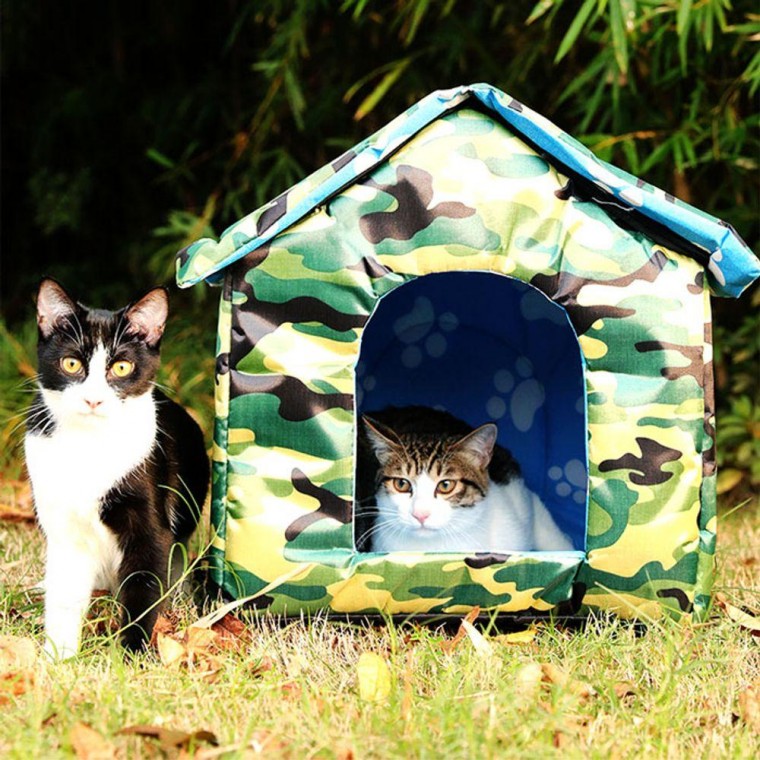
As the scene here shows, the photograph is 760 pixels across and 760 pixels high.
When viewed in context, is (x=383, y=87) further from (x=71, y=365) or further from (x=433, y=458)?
(x=71, y=365)

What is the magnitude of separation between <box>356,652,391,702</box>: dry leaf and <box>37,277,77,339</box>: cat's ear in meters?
0.83

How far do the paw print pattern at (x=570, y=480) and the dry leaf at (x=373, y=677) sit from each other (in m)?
0.99

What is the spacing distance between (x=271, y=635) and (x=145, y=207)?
2.70 meters

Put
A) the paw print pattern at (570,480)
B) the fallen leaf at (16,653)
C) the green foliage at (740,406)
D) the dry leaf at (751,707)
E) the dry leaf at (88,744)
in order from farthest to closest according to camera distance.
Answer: the green foliage at (740,406) → the paw print pattern at (570,480) → the fallen leaf at (16,653) → the dry leaf at (751,707) → the dry leaf at (88,744)

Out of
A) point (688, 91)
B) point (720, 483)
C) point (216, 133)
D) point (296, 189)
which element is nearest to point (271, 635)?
point (296, 189)

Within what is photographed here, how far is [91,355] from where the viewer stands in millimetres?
1794

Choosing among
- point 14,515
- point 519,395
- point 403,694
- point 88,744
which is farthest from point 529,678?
point 14,515

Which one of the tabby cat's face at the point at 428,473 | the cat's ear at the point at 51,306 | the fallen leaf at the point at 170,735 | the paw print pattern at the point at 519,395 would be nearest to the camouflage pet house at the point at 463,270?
the cat's ear at the point at 51,306

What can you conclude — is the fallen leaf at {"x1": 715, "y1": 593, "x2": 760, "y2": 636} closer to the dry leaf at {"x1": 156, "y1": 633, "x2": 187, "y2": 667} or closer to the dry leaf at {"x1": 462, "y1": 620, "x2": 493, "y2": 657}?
the dry leaf at {"x1": 462, "y1": 620, "x2": 493, "y2": 657}

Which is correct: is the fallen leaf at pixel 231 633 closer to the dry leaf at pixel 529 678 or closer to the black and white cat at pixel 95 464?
the black and white cat at pixel 95 464

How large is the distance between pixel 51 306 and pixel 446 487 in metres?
0.97

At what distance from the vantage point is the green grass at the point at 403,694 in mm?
1349

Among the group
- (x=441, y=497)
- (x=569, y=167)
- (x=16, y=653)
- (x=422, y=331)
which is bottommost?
(x=16, y=653)

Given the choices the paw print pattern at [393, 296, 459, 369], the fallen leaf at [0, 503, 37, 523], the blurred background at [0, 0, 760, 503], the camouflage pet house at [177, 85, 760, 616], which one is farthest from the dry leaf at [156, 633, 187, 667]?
the blurred background at [0, 0, 760, 503]
